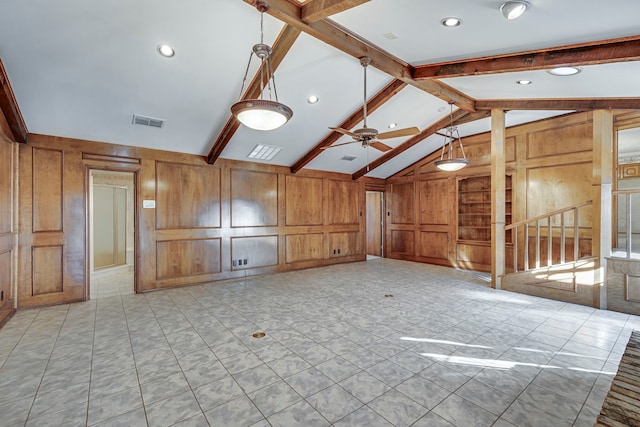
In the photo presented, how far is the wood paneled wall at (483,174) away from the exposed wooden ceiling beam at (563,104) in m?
1.20

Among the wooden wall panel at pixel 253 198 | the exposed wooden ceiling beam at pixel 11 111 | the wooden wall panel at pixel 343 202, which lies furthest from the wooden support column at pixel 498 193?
the exposed wooden ceiling beam at pixel 11 111

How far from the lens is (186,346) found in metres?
3.04

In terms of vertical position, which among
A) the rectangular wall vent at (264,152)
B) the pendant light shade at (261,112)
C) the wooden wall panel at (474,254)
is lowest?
the wooden wall panel at (474,254)

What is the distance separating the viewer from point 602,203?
4281 millimetres

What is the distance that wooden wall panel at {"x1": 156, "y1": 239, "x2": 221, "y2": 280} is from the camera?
5.43 meters

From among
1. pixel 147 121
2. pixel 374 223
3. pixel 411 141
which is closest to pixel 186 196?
pixel 147 121

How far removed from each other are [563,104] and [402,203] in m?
4.61

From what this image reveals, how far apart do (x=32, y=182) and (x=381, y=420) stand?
18.1 feet

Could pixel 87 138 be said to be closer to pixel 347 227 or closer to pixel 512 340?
pixel 347 227

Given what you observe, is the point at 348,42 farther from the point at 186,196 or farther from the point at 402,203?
the point at 402,203

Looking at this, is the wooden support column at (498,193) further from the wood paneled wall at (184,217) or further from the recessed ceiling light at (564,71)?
the wood paneled wall at (184,217)

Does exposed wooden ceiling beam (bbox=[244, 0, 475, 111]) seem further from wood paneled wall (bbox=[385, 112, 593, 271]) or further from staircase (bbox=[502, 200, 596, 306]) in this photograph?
staircase (bbox=[502, 200, 596, 306])

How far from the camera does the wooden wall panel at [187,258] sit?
5430 millimetres

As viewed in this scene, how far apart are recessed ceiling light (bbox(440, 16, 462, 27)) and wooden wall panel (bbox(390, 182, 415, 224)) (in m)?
5.88
